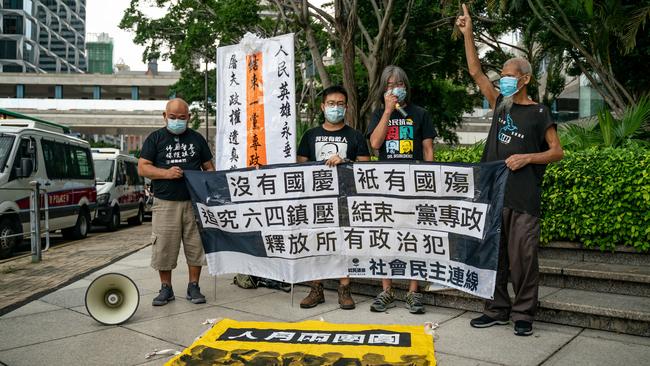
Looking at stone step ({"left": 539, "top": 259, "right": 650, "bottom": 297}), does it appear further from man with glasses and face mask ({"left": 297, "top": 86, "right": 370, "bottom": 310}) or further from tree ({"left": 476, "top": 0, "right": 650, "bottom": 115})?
tree ({"left": 476, "top": 0, "right": 650, "bottom": 115})

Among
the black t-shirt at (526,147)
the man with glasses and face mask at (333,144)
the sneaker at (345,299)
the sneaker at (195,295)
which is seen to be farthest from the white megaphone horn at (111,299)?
the black t-shirt at (526,147)

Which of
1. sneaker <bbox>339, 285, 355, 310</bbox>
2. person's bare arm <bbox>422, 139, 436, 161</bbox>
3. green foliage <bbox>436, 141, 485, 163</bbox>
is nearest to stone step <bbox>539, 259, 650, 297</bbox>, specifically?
person's bare arm <bbox>422, 139, 436, 161</bbox>

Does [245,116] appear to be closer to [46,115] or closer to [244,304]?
[244,304]

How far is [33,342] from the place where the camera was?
4.26 metres

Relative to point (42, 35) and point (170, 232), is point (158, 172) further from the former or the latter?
point (42, 35)

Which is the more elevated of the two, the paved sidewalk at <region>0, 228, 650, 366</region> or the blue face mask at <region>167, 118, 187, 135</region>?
the blue face mask at <region>167, 118, 187, 135</region>

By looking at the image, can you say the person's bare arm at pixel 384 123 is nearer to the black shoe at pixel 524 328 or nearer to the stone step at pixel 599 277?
the black shoe at pixel 524 328

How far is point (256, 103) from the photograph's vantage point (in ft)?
20.4

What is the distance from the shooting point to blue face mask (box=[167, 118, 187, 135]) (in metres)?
5.29

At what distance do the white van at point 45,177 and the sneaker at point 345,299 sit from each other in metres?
5.83

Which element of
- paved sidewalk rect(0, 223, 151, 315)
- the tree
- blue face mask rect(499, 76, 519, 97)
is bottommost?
paved sidewalk rect(0, 223, 151, 315)

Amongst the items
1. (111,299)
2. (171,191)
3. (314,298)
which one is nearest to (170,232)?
(171,191)

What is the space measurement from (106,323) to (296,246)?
1768mm

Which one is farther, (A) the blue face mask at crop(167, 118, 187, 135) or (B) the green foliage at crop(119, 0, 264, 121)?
(B) the green foliage at crop(119, 0, 264, 121)
